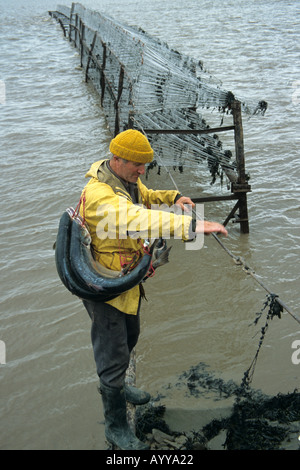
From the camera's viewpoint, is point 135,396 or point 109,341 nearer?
point 109,341

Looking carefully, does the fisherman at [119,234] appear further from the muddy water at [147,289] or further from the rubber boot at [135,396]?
the muddy water at [147,289]

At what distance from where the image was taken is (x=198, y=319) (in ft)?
15.2

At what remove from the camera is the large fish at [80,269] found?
2.54m

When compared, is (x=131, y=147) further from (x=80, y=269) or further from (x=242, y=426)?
(x=242, y=426)

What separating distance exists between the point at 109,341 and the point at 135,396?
2.74 ft

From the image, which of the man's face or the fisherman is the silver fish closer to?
the fisherman

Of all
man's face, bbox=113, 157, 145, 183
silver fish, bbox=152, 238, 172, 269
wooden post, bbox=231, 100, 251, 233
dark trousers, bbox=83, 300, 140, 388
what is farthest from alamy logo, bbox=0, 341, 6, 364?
wooden post, bbox=231, 100, 251, 233

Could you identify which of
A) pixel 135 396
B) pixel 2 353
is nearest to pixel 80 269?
pixel 135 396

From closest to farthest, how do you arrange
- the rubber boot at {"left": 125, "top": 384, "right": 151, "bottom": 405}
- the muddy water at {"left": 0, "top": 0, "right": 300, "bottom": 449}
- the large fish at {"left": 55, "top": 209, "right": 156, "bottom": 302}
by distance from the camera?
the large fish at {"left": 55, "top": 209, "right": 156, "bottom": 302}
the rubber boot at {"left": 125, "top": 384, "right": 151, "bottom": 405}
the muddy water at {"left": 0, "top": 0, "right": 300, "bottom": 449}

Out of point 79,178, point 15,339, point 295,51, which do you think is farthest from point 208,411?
point 295,51

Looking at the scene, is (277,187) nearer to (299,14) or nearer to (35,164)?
(35,164)

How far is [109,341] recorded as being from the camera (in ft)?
9.11

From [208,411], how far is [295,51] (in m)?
15.7

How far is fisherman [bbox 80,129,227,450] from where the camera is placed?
245 cm
